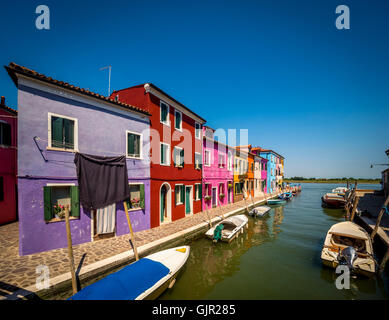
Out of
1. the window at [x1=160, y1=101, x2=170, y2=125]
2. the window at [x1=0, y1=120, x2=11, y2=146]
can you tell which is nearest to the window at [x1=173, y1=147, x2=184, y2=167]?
the window at [x1=160, y1=101, x2=170, y2=125]

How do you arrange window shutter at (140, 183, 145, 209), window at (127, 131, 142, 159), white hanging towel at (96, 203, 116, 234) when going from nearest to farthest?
white hanging towel at (96, 203, 116, 234) < window at (127, 131, 142, 159) < window shutter at (140, 183, 145, 209)

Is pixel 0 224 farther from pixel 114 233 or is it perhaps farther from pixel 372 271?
pixel 372 271

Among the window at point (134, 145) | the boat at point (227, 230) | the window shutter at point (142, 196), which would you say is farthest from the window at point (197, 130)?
the boat at point (227, 230)

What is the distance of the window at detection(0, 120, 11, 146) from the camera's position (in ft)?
36.7

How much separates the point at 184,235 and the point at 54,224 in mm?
6946

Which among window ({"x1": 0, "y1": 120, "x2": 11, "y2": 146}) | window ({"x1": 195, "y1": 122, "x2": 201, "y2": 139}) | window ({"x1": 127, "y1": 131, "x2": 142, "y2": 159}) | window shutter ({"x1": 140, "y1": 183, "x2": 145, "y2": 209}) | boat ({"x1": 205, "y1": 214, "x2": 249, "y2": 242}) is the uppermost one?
window ({"x1": 195, "y1": 122, "x2": 201, "y2": 139})

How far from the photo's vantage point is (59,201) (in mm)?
8461

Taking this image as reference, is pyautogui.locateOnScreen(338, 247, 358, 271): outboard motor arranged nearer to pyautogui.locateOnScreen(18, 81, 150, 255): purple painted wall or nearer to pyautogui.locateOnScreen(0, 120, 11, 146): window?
pyautogui.locateOnScreen(18, 81, 150, 255): purple painted wall

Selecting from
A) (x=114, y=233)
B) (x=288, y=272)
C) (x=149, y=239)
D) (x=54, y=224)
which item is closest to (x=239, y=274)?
(x=288, y=272)

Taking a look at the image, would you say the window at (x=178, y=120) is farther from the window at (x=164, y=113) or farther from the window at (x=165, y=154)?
the window at (x=165, y=154)

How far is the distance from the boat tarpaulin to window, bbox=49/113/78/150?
643 centimetres

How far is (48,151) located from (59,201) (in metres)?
2.48
